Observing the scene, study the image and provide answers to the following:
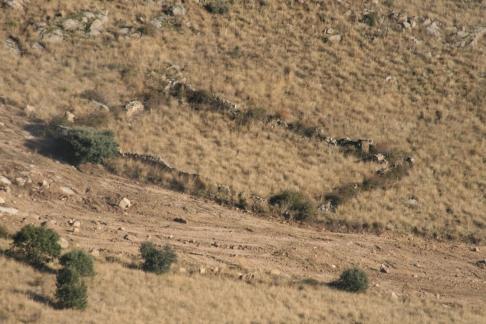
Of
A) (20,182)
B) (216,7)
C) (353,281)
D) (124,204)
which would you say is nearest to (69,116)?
(20,182)

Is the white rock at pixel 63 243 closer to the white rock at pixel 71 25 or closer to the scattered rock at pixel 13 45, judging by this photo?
the scattered rock at pixel 13 45

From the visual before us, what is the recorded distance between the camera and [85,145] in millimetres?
23125

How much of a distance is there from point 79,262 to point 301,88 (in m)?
20.6

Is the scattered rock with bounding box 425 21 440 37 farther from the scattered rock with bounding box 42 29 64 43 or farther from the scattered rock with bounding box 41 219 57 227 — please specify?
the scattered rock with bounding box 41 219 57 227

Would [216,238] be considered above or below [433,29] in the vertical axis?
below

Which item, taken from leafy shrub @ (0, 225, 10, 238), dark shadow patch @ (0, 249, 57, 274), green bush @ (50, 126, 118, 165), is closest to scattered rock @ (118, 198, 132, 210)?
green bush @ (50, 126, 118, 165)

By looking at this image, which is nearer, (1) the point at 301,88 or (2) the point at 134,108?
(2) the point at 134,108

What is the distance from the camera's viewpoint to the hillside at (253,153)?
1808 cm

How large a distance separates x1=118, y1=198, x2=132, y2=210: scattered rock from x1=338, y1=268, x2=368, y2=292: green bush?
27.1 feet

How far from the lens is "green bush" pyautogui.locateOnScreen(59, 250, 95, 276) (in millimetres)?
15147

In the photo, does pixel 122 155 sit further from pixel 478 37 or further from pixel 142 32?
pixel 478 37

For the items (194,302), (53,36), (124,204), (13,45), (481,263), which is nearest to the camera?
(194,302)

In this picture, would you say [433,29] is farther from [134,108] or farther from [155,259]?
[155,259]

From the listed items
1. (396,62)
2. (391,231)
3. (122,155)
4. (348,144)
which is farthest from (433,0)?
(122,155)
